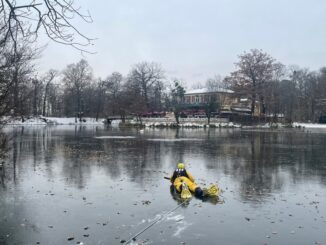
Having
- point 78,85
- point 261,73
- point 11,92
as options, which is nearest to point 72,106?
point 78,85

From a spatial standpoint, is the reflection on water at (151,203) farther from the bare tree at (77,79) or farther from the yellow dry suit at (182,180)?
the bare tree at (77,79)

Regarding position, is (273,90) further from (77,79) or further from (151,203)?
(151,203)

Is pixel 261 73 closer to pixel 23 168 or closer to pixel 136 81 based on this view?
pixel 136 81

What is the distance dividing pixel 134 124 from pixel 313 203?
6736 centimetres

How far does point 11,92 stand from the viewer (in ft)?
Result: 40.7

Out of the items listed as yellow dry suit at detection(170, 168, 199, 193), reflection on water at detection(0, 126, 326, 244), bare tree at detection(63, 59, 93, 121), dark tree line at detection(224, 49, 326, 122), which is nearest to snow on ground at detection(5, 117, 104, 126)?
bare tree at detection(63, 59, 93, 121)

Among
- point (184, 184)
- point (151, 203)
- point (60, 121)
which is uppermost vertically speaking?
point (60, 121)

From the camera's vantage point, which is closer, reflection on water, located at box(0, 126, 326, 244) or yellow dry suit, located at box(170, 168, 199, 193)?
reflection on water, located at box(0, 126, 326, 244)

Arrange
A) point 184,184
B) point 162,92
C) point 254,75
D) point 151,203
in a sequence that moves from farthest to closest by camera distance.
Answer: point 162,92 < point 254,75 < point 184,184 < point 151,203

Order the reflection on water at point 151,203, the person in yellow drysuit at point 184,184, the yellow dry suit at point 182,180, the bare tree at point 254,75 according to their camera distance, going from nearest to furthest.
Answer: the reflection on water at point 151,203, the person in yellow drysuit at point 184,184, the yellow dry suit at point 182,180, the bare tree at point 254,75

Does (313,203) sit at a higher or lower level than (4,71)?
lower

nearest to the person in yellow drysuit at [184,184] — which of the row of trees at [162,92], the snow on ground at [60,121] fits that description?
the row of trees at [162,92]

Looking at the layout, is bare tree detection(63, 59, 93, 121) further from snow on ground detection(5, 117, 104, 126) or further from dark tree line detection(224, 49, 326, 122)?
dark tree line detection(224, 49, 326, 122)

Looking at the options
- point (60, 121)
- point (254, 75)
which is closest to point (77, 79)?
point (60, 121)
